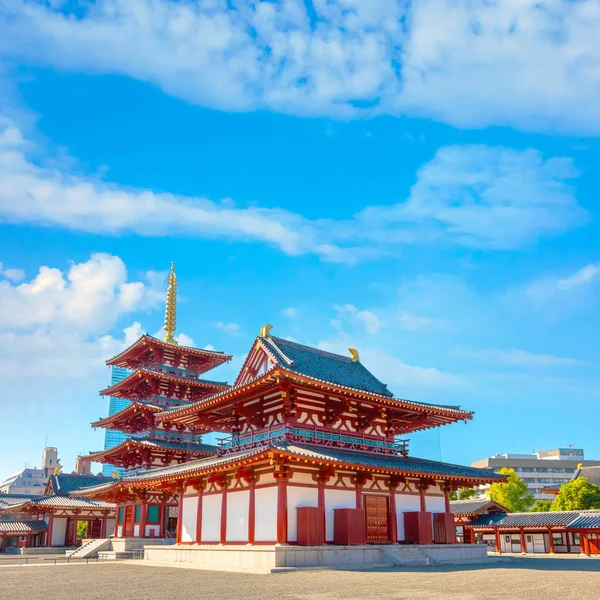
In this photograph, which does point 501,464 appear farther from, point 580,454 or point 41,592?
point 41,592

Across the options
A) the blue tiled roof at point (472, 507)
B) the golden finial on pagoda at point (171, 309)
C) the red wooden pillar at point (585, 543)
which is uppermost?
the golden finial on pagoda at point (171, 309)

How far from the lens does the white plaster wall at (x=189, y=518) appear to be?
33.9 m

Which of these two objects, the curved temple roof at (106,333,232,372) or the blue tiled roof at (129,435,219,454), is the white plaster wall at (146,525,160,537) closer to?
the blue tiled roof at (129,435,219,454)

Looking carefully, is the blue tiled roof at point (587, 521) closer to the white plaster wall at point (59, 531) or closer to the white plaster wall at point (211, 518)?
the white plaster wall at point (211, 518)

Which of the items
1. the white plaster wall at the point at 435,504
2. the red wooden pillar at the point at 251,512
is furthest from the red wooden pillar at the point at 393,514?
the red wooden pillar at the point at 251,512

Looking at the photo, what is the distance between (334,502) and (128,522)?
25.6 meters

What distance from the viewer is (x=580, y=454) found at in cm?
15675

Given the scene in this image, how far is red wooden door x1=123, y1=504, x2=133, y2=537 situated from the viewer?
47362 millimetres

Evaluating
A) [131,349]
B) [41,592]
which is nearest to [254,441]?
[41,592]

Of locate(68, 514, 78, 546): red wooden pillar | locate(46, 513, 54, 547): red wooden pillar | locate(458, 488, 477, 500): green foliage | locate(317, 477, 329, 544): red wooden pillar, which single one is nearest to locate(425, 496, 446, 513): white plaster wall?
locate(317, 477, 329, 544): red wooden pillar

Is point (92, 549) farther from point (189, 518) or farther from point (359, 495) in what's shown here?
point (359, 495)

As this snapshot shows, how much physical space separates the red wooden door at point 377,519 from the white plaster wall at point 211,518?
8003mm

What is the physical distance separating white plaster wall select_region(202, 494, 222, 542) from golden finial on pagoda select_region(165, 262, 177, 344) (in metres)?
23.7

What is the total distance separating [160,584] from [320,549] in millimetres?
8178
